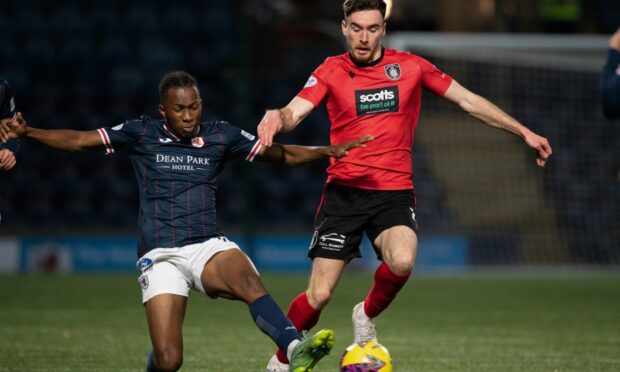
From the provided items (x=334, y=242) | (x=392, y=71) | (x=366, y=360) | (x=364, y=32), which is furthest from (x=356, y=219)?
(x=366, y=360)

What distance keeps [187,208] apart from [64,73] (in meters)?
14.9

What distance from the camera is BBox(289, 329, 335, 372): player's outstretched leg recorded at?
4859 millimetres

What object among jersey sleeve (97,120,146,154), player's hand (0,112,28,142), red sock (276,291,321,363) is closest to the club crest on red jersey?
jersey sleeve (97,120,146,154)

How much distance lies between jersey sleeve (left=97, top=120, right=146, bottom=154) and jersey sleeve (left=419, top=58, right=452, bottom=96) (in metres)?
1.92

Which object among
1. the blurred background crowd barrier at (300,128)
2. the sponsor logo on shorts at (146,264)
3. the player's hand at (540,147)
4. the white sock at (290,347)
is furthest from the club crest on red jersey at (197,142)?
the blurred background crowd barrier at (300,128)

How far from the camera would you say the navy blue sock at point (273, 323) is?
519cm

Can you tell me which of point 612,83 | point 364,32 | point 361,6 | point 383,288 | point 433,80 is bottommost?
point 383,288

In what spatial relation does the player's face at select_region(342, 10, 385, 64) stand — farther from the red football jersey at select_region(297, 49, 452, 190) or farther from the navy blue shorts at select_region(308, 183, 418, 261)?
the navy blue shorts at select_region(308, 183, 418, 261)

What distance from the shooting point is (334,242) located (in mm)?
6371

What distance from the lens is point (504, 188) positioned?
1692 centimetres

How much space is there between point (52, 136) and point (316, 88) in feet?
5.60

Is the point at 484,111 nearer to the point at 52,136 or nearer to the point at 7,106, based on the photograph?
the point at 52,136

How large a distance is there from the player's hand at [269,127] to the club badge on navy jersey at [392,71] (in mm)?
1107

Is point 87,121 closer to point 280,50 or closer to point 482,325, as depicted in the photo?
point 280,50
